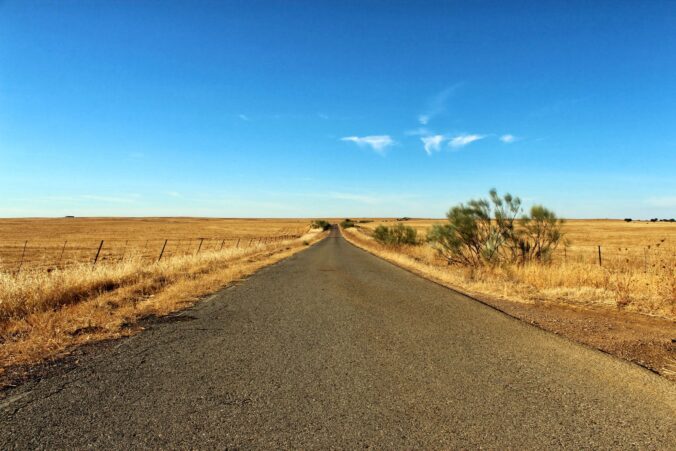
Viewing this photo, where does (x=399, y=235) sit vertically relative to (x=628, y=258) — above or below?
above

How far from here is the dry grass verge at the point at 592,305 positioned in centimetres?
605

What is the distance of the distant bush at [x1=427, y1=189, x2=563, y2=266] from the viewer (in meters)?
16.7

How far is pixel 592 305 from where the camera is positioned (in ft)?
30.9

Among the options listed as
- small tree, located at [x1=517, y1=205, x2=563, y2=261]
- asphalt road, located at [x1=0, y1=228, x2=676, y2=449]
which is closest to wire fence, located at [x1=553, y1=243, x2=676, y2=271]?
small tree, located at [x1=517, y1=205, x2=563, y2=261]

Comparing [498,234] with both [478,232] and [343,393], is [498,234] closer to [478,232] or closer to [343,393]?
[478,232]

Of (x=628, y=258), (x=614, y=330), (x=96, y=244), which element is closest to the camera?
(x=614, y=330)

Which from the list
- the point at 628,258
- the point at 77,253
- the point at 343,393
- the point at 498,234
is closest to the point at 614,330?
the point at 343,393

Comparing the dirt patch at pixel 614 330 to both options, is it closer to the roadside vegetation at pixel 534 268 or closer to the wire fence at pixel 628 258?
the roadside vegetation at pixel 534 268

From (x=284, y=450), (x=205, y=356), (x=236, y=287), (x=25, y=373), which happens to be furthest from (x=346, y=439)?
(x=236, y=287)

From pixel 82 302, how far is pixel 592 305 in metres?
11.8

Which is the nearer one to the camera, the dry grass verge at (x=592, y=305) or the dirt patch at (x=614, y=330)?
the dirt patch at (x=614, y=330)

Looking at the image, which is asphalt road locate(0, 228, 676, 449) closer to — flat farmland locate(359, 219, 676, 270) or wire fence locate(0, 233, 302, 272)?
flat farmland locate(359, 219, 676, 270)

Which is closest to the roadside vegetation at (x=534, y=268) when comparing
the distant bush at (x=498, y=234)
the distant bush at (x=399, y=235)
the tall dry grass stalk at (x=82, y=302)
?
the distant bush at (x=498, y=234)

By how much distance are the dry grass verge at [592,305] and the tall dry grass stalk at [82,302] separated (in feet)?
25.0
